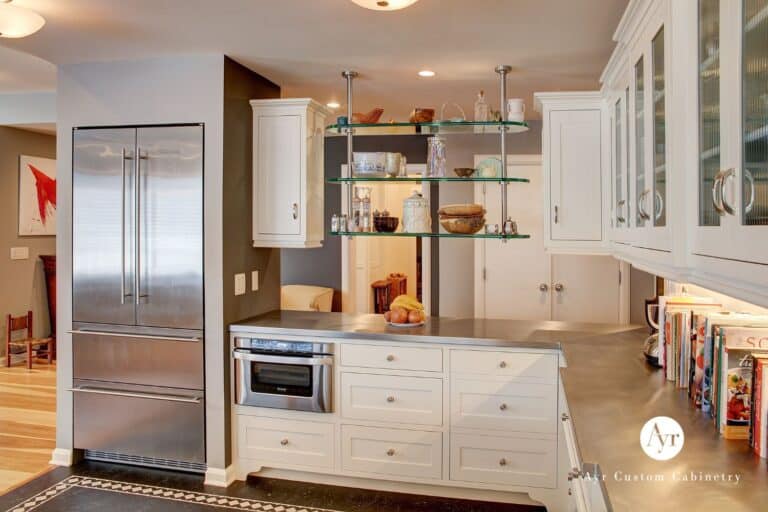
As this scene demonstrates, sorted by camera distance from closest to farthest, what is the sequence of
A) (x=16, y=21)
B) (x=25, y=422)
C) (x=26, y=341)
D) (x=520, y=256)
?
(x=16, y=21), (x=25, y=422), (x=520, y=256), (x=26, y=341)

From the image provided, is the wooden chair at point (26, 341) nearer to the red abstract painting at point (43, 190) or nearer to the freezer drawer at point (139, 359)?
the red abstract painting at point (43, 190)

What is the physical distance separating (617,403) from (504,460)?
1.26 metres

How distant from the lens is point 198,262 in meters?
3.51

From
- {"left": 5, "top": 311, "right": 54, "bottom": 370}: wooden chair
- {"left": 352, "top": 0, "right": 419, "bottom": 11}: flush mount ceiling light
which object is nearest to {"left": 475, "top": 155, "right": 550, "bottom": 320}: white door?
{"left": 352, "top": 0, "right": 419, "bottom": 11}: flush mount ceiling light

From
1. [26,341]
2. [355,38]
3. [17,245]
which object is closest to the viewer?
[355,38]

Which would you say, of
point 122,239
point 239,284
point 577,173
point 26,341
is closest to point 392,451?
point 239,284

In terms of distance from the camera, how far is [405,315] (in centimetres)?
357

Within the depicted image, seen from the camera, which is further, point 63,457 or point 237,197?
point 63,457

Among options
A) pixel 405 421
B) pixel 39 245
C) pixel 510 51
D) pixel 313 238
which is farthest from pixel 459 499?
pixel 39 245

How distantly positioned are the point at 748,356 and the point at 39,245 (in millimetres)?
6994

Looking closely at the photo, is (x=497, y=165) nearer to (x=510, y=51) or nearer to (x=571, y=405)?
(x=510, y=51)

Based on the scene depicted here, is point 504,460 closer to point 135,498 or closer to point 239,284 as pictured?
point 239,284

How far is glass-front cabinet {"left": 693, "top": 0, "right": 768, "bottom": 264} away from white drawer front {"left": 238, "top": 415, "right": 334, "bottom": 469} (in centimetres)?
256

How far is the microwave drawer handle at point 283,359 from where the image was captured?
3430 mm
